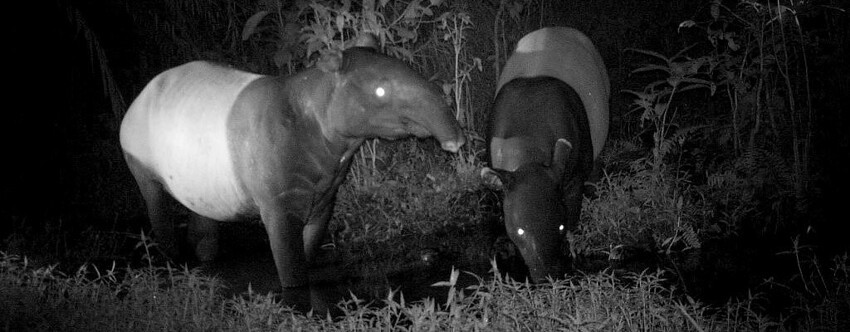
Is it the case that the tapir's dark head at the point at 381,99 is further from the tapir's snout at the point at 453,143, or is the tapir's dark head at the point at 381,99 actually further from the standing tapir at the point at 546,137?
the standing tapir at the point at 546,137

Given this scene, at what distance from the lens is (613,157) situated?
28.0ft

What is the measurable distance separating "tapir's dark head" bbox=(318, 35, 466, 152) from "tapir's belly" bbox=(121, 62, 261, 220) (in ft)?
2.51

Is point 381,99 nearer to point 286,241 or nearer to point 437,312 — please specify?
point 286,241

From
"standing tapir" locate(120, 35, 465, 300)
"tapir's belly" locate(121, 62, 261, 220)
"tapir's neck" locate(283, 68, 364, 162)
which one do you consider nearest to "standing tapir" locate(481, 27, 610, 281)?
"standing tapir" locate(120, 35, 465, 300)

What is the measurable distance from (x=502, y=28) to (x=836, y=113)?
3072 mm

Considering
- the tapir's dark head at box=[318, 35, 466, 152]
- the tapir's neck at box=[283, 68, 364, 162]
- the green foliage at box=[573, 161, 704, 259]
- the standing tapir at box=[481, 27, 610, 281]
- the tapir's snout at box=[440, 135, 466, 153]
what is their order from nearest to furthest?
1. the tapir's snout at box=[440, 135, 466, 153]
2. the tapir's dark head at box=[318, 35, 466, 152]
3. the tapir's neck at box=[283, 68, 364, 162]
4. the standing tapir at box=[481, 27, 610, 281]
5. the green foliage at box=[573, 161, 704, 259]

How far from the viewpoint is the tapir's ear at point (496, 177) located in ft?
18.7

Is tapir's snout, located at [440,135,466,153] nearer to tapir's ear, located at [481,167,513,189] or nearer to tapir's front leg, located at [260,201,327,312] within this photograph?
tapir's ear, located at [481,167,513,189]

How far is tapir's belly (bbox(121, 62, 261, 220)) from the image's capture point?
5570 mm

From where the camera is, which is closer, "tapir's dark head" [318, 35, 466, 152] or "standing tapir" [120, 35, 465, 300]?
"tapir's dark head" [318, 35, 466, 152]

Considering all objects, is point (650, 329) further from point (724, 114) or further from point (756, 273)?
point (724, 114)

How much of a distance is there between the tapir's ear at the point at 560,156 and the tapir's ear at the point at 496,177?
352 mm

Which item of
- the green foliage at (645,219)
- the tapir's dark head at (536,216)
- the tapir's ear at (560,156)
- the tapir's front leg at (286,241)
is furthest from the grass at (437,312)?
the green foliage at (645,219)

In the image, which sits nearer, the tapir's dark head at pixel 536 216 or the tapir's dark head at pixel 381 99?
the tapir's dark head at pixel 381 99
